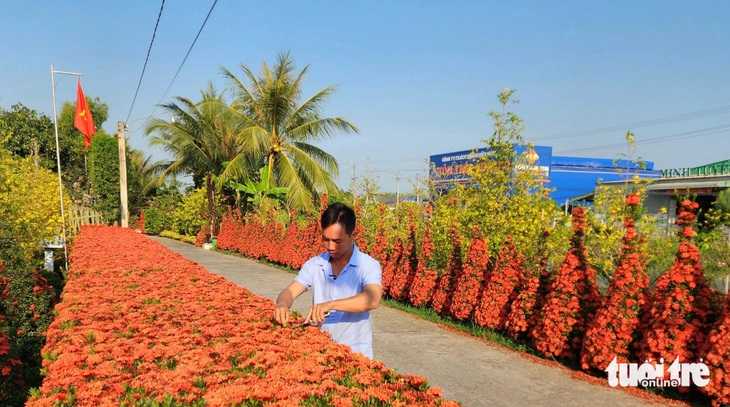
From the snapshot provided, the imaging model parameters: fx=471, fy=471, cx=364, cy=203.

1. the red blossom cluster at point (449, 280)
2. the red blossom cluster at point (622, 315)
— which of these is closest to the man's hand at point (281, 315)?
the red blossom cluster at point (622, 315)

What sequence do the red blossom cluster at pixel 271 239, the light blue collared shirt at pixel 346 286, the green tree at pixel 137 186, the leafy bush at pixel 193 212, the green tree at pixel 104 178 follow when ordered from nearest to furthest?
the light blue collared shirt at pixel 346 286 → the red blossom cluster at pixel 271 239 → the leafy bush at pixel 193 212 → the green tree at pixel 104 178 → the green tree at pixel 137 186

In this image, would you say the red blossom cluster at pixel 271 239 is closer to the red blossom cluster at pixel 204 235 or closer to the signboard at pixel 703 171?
the red blossom cluster at pixel 204 235

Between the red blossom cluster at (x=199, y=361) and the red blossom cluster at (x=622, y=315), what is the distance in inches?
136

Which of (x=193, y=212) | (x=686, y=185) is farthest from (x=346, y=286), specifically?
(x=193, y=212)

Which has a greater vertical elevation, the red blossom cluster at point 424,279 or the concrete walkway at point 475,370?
the red blossom cluster at point 424,279

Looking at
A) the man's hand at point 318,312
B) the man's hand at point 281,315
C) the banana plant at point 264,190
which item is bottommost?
the man's hand at point 281,315

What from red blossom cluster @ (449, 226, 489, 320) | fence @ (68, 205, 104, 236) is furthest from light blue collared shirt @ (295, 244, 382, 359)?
fence @ (68, 205, 104, 236)

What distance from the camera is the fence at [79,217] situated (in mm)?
17173

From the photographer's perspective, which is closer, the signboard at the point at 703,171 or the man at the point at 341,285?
the man at the point at 341,285

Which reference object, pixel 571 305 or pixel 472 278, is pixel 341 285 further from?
pixel 472 278

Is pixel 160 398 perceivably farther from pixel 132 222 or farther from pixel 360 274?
pixel 132 222

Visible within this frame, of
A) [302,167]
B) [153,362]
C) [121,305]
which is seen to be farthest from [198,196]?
[153,362]

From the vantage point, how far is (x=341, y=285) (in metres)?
2.64

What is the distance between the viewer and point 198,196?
88.1 ft
